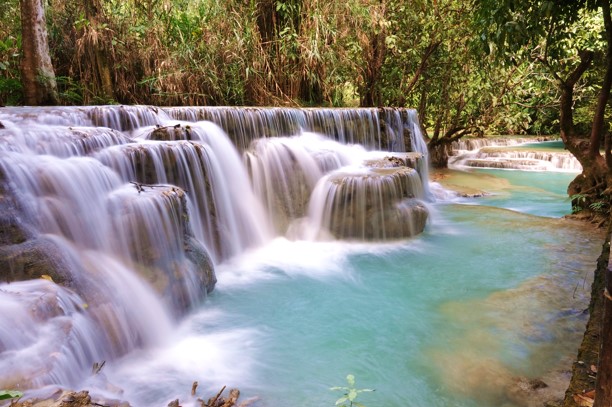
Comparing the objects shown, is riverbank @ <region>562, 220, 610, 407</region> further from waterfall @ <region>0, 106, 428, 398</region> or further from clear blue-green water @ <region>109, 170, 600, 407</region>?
waterfall @ <region>0, 106, 428, 398</region>

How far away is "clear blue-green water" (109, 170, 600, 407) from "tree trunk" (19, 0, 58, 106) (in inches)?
187

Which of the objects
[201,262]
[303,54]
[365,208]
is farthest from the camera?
[303,54]

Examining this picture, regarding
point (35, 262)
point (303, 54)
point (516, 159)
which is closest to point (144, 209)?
point (35, 262)

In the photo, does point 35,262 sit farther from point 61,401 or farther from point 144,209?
point 61,401

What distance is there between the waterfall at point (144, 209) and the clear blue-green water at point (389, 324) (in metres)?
0.36

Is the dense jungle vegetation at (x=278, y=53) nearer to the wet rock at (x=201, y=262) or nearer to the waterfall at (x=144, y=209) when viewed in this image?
the waterfall at (x=144, y=209)

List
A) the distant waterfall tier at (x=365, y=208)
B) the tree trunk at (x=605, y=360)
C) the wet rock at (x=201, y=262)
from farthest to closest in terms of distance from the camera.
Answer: the distant waterfall tier at (x=365, y=208), the wet rock at (x=201, y=262), the tree trunk at (x=605, y=360)

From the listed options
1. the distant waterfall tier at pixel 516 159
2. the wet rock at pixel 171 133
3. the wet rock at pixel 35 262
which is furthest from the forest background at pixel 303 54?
the wet rock at pixel 35 262

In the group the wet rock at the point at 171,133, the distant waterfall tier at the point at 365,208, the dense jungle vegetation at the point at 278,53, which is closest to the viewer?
the wet rock at the point at 171,133

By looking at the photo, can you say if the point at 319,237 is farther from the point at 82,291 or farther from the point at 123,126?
the point at 82,291

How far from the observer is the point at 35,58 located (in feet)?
23.6

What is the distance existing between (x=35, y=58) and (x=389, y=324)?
7.17 meters

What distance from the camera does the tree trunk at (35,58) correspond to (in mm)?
7055

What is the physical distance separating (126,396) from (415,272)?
12.7 ft
